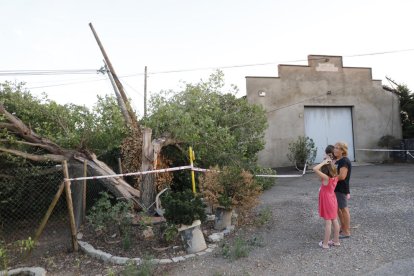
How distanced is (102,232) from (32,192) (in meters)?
2.85

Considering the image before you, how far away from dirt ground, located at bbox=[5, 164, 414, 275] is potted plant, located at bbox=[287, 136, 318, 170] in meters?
7.57

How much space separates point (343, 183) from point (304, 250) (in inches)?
49.4

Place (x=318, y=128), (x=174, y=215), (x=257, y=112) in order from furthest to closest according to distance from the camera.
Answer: (x=318, y=128), (x=257, y=112), (x=174, y=215)

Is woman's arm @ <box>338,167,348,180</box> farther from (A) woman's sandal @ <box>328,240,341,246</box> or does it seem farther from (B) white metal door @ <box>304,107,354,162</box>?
(B) white metal door @ <box>304,107,354,162</box>

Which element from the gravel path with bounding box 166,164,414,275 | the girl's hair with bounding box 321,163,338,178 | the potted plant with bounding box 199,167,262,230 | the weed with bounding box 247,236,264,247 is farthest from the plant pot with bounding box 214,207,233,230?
the girl's hair with bounding box 321,163,338,178

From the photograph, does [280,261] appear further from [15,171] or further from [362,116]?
[362,116]

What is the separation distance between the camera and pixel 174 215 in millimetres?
5879

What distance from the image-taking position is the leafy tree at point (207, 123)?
28.8 ft

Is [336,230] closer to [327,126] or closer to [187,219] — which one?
[187,219]

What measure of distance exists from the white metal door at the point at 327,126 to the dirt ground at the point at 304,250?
376 inches

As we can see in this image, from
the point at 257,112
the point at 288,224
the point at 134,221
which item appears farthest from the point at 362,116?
the point at 134,221

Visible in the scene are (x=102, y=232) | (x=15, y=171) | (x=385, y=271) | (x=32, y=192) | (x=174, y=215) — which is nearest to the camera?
(x=385, y=271)

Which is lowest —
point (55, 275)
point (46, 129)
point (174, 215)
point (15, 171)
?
point (55, 275)

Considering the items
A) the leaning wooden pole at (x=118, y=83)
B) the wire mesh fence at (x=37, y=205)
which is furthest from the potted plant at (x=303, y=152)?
the wire mesh fence at (x=37, y=205)
